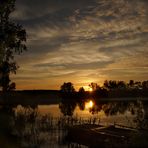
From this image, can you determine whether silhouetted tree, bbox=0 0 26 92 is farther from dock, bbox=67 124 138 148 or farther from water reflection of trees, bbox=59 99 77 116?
water reflection of trees, bbox=59 99 77 116

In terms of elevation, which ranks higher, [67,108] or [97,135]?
[97,135]

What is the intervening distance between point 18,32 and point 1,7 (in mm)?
2303

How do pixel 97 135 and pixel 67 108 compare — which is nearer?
pixel 97 135

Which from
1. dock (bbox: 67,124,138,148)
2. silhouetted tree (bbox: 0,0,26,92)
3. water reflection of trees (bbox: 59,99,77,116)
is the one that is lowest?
water reflection of trees (bbox: 59,99,77,116)

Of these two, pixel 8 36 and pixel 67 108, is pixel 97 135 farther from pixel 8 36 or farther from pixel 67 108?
pixel 67 108

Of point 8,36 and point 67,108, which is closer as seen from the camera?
point 8,36

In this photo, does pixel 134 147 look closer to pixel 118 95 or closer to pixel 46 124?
pixel 46 124

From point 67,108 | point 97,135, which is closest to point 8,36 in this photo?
point 97,135

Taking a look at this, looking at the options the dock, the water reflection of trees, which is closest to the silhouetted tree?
the dock

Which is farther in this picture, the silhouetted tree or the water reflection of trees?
the water reflection of trees

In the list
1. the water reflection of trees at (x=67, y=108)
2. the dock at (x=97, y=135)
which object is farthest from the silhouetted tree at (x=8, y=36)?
the water reflection of trees at (x=67, y=108)

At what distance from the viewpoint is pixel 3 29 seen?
947 inches

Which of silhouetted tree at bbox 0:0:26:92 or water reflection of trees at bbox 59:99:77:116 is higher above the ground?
silhouetted tree at bbox 0:0:26:92

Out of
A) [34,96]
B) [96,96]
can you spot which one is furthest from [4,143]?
[96,96]
